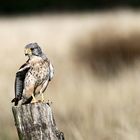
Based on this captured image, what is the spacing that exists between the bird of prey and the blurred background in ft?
3.93

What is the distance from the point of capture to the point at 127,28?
12.2 meters

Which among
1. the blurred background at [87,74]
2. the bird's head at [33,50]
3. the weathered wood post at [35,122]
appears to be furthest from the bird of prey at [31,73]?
the blurred background at [87,74]

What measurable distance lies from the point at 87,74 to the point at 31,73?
18.5ft

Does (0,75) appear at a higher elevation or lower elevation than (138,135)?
higher

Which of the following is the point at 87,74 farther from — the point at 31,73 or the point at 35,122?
the point at 35,122

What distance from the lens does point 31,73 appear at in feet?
12.5

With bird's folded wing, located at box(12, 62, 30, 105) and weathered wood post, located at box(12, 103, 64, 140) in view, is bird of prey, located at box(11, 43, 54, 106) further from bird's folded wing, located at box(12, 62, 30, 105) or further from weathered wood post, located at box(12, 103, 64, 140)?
weathered wood post, located at box(12, 103, 64, 140)

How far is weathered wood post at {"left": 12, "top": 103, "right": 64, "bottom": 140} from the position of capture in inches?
142

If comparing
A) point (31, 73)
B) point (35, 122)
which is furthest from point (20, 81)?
point (35, 122)

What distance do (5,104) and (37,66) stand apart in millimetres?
3399

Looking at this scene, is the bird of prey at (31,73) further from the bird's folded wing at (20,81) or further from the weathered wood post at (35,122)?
the weathered wood post at (35,122)

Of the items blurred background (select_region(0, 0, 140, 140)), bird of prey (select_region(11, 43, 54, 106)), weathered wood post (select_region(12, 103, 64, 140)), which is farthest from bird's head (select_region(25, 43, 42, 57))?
blurred background (select_region(0, 0, 140, 140))

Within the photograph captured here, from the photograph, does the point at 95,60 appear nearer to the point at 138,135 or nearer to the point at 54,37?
the point at 54,37

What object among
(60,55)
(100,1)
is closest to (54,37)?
(60,55)
